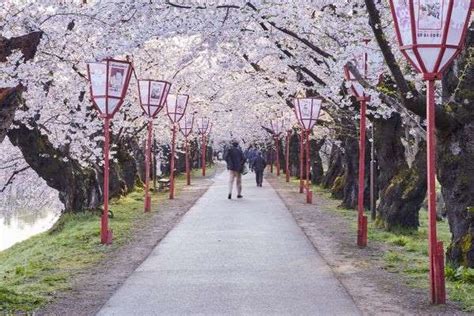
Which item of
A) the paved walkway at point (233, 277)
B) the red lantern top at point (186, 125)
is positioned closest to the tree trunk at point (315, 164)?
the red lantern top at point (186, 125)

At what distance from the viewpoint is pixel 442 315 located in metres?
6.35

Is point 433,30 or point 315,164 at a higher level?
point 433,30

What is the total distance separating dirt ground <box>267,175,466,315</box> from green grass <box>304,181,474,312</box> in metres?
0.16

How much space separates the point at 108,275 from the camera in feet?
28.1

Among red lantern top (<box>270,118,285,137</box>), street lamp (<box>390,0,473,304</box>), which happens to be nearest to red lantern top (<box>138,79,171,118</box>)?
street lamp (<box>390,0,473,304</box>)

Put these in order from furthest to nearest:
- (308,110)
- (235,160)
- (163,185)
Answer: (163,185) → (235,160) → (308,110)

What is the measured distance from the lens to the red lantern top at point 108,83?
455 inches

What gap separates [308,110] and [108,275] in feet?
38.3

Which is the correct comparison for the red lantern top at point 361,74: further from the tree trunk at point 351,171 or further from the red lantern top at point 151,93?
the tree trunk at point 351,171

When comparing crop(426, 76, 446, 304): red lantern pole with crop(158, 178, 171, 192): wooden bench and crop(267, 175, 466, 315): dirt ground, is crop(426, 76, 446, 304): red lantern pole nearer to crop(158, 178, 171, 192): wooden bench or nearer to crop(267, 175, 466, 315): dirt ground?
crop(267, 175, 466, 315): dirt ground

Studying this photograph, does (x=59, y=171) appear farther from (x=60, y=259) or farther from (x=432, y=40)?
(x=432, y=40)

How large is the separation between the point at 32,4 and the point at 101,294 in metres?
4.22

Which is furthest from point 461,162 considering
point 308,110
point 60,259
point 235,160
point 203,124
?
point 203,124

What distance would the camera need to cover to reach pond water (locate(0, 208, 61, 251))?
29.2 metres
